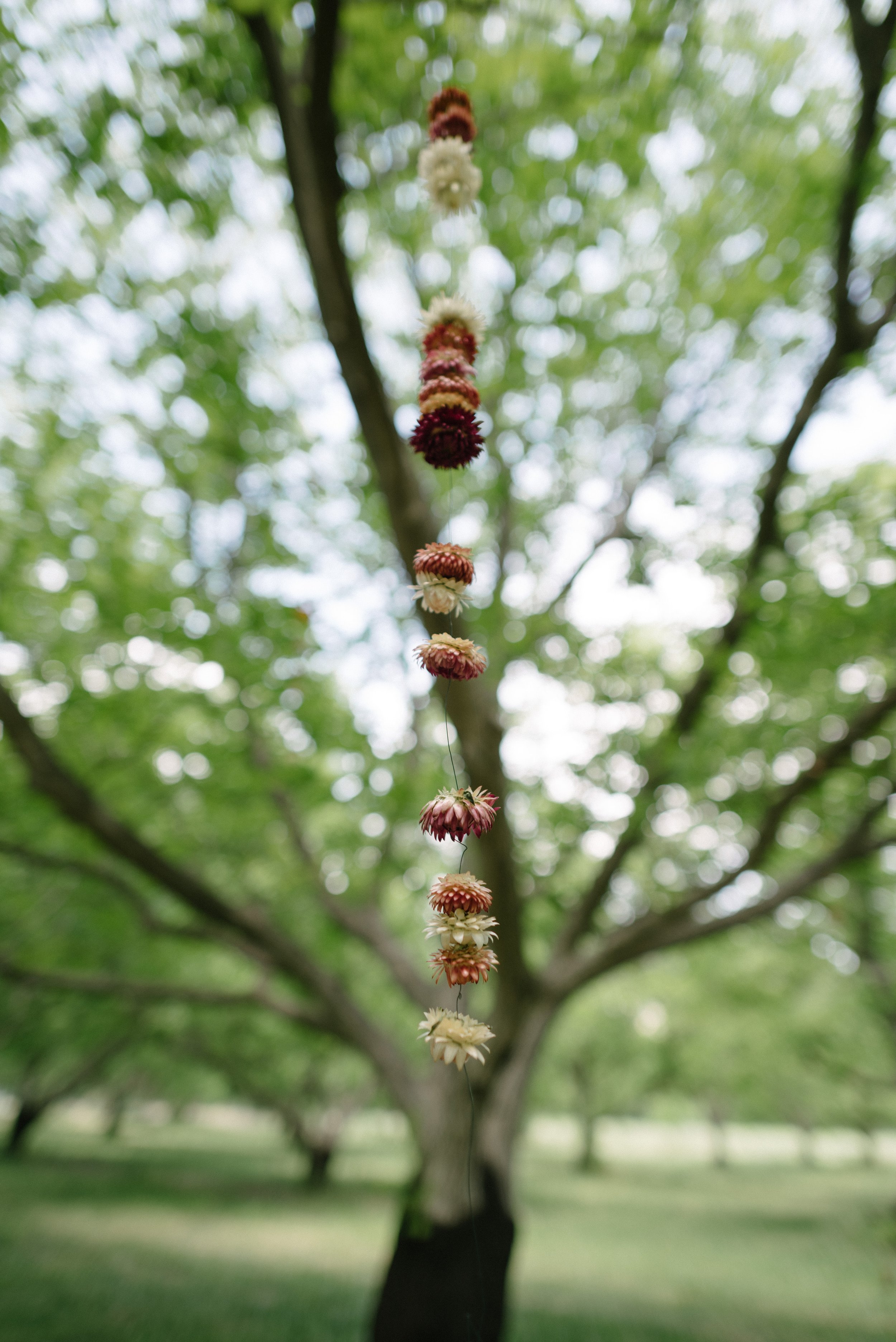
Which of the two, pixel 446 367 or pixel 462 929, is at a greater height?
pixel 446 367

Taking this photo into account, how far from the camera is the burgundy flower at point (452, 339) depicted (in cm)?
169

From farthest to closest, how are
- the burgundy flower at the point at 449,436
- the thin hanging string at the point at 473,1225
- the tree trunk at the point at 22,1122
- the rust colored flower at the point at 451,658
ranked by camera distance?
the tree trunk at the point at 22,1122
the burgundy flower at the point at 449,436
the rust colored flower at the point at 451,658
the thin hanging string at the point at 473,1225

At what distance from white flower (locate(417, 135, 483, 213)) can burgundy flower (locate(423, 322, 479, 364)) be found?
322 millimetres

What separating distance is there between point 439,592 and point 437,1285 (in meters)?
5.33

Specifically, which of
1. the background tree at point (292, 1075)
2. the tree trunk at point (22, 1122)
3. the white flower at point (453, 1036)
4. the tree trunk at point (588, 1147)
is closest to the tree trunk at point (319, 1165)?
the background tree at point (292, 1075)

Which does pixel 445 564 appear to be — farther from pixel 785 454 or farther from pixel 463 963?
pixel 785 454

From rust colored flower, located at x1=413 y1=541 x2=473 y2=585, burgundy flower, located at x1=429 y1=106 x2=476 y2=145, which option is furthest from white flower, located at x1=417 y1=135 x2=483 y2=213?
rust colored flower, located at x1=413 y1=541 x2=473 y2=585

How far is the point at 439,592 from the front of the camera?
1.35m

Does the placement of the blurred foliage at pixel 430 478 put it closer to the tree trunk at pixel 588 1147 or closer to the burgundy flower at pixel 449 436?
the burgundy flower at pixel 449 436

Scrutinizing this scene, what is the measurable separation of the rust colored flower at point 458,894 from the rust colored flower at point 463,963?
0.22 ft

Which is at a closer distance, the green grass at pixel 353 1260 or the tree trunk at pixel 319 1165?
the green grass at pixel 353 1260

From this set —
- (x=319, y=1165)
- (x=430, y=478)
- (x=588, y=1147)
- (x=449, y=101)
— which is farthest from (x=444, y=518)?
(x=588, y=1147)

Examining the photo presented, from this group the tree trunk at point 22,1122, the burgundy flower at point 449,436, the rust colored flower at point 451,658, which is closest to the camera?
the rust colored flower at point 451,658

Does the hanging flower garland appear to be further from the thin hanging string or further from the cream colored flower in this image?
the thin hanging string
